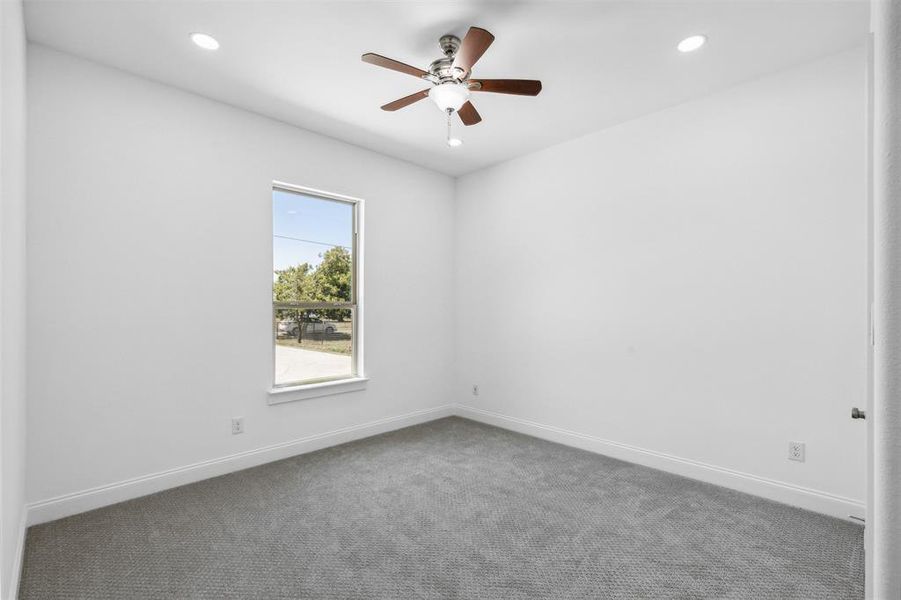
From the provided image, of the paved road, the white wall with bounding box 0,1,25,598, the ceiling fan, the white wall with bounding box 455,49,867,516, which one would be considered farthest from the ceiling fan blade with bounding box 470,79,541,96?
the paved road

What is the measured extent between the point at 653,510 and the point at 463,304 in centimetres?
280

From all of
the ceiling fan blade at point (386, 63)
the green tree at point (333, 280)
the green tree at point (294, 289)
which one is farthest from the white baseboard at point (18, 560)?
the ceiling fan blade at point (386, 63)

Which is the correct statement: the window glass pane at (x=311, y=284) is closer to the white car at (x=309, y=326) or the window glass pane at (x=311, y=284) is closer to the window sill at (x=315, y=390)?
the white car at (x=309, y=326)

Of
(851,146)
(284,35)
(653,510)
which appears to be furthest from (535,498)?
(284,35)

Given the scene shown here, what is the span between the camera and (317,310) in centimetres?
398

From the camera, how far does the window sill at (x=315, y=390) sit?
3.57 metres

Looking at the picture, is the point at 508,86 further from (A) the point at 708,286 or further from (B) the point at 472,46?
(A) the point at 708,286

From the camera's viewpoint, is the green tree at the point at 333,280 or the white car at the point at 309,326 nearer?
the white car at the point at 309,326

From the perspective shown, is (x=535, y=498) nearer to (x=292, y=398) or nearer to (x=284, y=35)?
(x=292, y=398)

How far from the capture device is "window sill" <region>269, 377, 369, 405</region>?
3.57 metres

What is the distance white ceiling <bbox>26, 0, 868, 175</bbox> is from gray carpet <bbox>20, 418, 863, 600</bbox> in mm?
2748

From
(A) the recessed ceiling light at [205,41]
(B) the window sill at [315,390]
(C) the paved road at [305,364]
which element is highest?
(A) the recessed ceiling light at [205,41]

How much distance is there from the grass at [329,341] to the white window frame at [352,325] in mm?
60

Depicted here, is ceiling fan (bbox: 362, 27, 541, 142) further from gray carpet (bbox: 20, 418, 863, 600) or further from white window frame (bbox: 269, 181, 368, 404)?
gray carpet (bbox: 20, 418, 863, 600)
